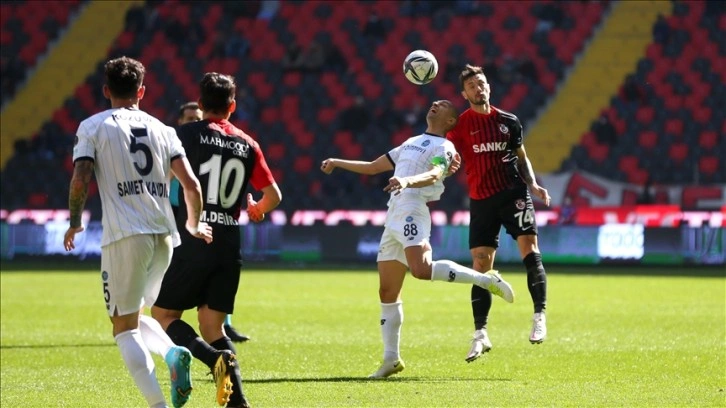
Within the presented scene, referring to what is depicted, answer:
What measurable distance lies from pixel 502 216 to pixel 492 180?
1.03 ft

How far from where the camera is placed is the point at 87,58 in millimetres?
35188

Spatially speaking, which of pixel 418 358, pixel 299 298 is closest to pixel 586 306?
pixel 299 298

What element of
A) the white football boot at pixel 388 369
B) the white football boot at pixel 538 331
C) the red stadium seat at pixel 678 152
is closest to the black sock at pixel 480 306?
the white football boot at pixel 538 331

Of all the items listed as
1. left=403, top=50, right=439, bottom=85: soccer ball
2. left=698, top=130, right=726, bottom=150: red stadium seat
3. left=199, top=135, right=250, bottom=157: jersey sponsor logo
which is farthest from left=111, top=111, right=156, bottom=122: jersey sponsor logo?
left=698, top=130, right=726, bottom=150: red stadium seat

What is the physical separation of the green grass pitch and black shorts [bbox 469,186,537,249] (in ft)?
3.56

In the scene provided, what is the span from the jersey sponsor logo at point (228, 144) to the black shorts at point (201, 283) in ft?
2.18

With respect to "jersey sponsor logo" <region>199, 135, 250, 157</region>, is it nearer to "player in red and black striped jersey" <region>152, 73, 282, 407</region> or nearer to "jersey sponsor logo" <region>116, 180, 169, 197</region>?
"player in red and black striped jersey" <region>152, 73, 282, 407</region>

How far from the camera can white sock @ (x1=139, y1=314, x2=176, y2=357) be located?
715 cm

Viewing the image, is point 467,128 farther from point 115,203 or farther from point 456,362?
point 115,203

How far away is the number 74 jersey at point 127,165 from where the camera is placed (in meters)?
6.72

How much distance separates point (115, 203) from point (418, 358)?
4.97m

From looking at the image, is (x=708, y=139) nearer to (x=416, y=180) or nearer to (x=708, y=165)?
(x=708, y=165)

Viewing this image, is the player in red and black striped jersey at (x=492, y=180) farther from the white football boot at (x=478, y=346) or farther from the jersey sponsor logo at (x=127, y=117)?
the jersey sponsor logo at (x=127, y=117)

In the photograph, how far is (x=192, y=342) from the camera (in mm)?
7652
